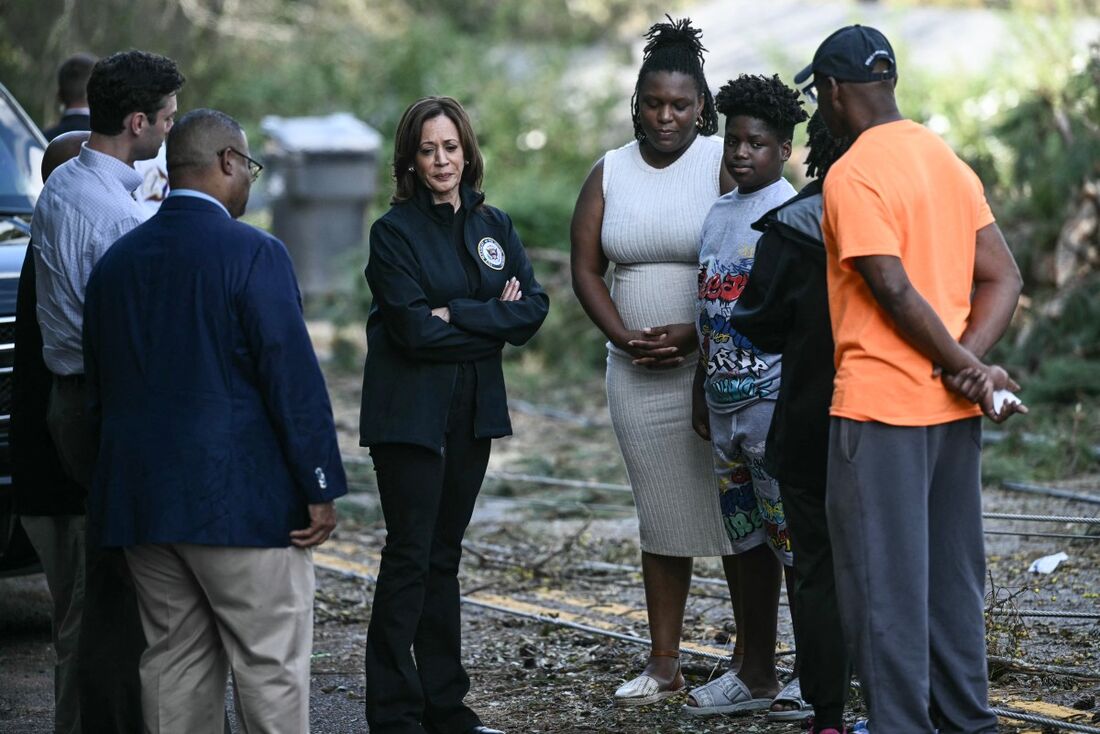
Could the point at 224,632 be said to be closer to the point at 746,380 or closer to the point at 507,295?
the point at 507,295

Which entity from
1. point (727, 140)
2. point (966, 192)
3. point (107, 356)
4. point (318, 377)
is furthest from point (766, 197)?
point (107, 356)

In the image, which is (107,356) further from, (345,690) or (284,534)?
(345,690)

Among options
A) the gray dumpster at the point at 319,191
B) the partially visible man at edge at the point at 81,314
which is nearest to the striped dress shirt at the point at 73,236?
the partially visible man at edge at the point at 81,314

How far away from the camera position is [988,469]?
8.55 m

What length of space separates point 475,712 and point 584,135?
1655 centimetres

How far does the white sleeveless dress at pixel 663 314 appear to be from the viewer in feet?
17.6

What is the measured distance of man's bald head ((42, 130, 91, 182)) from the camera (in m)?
5.53

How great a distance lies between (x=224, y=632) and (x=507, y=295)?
1.54 m

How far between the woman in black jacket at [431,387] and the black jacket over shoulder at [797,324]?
2.84ft

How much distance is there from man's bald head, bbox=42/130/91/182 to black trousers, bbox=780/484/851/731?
2.94 m

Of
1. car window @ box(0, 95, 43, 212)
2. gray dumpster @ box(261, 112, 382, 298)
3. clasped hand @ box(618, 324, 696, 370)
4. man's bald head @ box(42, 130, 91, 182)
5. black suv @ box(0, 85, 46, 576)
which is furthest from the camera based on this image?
gray dumpster @ box(261, 112, 382, 298)

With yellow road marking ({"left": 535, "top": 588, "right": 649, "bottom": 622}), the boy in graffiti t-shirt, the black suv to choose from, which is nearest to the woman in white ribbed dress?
the boy in graffiti t-shirt

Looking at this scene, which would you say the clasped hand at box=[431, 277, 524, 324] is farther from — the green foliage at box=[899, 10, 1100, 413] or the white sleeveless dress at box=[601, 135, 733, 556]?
the green foliage at box=[899, 10, 1100, 413]

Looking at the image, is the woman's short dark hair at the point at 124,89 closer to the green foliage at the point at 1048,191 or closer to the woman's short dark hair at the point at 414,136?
the woman's short dark hair at the point at 414,136
